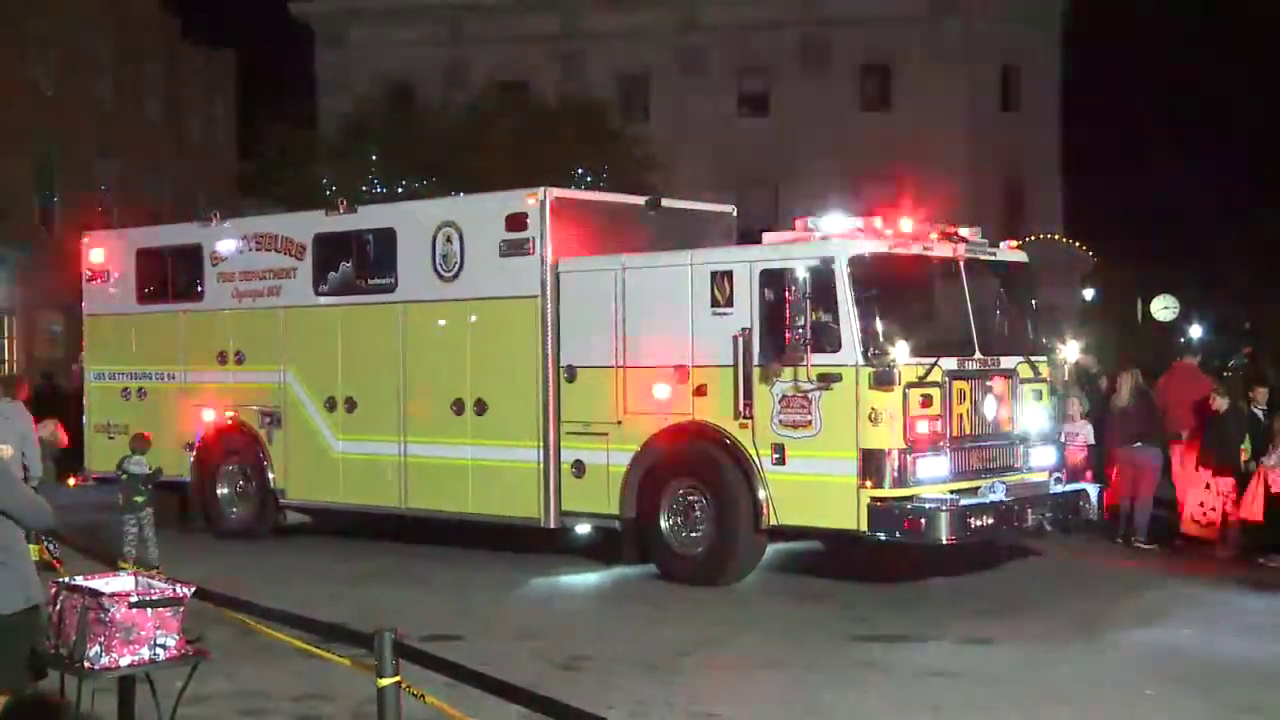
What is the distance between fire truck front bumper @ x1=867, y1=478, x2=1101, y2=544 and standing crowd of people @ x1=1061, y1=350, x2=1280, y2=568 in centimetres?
63

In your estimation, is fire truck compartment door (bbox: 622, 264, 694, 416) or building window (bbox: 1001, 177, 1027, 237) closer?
fire truck compartment door (bbox: 622, 264, 694, 416)

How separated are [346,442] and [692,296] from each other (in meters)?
4.00

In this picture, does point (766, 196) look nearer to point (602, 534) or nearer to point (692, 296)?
point (602, 534)

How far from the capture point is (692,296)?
10.9m

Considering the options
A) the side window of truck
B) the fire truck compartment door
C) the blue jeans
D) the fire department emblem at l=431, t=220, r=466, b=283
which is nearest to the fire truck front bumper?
the side window of truck

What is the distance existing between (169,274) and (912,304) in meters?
8.01

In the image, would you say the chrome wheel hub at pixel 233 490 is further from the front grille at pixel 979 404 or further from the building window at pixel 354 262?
the front grille at pixel 979 404

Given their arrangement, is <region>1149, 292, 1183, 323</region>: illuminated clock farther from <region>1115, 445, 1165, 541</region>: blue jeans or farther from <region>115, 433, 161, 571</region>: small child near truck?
<region>115, 433, 161, 571</region>: small child near truck

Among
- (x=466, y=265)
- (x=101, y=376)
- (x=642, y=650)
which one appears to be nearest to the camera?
(x=642, y=650)

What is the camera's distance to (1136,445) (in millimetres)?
12500

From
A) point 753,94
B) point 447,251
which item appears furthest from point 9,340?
point 447,251

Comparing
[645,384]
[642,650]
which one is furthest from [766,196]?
[642,650]

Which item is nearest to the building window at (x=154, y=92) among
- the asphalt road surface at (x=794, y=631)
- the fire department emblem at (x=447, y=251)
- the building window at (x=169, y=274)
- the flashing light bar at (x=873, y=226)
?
the building window at (x=169, y=274)

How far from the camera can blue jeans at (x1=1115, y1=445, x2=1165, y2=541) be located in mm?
12453
